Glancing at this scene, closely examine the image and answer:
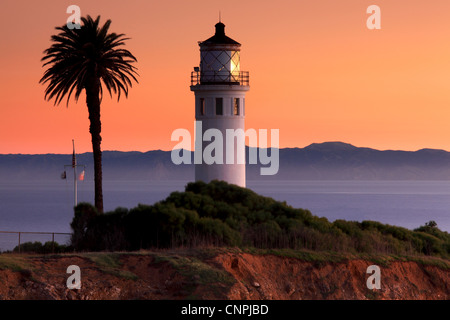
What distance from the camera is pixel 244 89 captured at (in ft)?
184

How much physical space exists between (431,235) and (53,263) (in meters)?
24.2

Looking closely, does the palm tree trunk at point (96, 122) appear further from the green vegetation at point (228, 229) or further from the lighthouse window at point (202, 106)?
the green vegetation at point (228, 229)

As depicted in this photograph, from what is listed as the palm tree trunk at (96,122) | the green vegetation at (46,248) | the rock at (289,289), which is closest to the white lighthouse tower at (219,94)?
the palm tree trunk at (96,122)

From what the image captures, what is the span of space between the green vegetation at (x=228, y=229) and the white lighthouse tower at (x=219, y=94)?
1324 centimetres

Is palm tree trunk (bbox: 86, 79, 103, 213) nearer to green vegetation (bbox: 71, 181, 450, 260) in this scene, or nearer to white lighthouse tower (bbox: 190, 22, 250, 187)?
white lighthouse tower (bbox: 190, 22, 250, 187)

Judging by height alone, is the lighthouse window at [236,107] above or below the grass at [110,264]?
above

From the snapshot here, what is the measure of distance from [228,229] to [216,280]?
23.5 ft

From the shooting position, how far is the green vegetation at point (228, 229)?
114 feet

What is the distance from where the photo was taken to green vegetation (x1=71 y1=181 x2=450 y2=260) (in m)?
34.8

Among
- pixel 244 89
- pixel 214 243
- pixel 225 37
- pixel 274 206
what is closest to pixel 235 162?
pixel 244 89

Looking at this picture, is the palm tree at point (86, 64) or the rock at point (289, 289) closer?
the rock at point (289, 289)

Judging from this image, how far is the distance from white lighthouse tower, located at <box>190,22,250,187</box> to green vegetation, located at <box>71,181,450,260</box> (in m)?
13.2

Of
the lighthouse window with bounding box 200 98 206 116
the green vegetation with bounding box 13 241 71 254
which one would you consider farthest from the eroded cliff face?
the lighthouse window with bounding box 200 98 206 116
